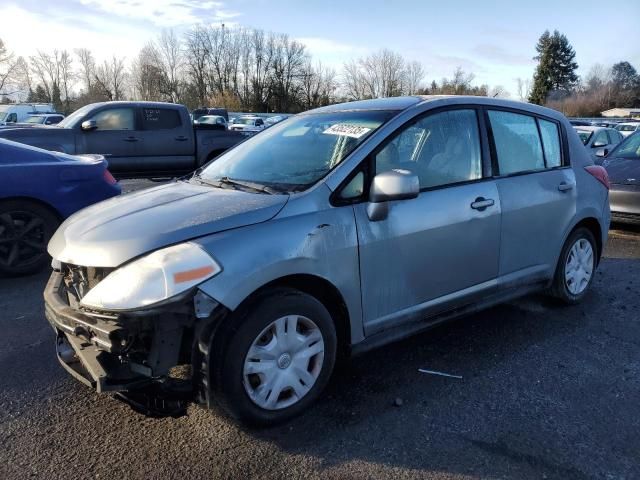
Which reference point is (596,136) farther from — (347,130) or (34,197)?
(34,197)

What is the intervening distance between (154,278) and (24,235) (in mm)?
3694

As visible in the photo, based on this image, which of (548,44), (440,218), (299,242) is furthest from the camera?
(548,44)

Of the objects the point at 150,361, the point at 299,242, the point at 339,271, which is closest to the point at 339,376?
the point at 339,271

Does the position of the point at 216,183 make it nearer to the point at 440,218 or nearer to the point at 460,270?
the point at 440,218

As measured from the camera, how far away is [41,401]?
311 cm

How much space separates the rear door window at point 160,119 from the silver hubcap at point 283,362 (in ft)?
30.1

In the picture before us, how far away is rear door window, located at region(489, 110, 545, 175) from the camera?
392 centimetres

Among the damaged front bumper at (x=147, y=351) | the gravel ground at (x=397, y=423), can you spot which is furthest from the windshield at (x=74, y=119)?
the damaged front bumper at (x=147, y=351)

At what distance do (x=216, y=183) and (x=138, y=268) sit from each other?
1.12m

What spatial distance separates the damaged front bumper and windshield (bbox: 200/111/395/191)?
0.99m

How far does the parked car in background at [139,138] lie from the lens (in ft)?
32.9

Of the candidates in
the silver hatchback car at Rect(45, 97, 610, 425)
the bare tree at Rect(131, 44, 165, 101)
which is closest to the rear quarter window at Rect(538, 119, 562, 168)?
the silver hatchback car at Rect(45, 97, 610, 425)

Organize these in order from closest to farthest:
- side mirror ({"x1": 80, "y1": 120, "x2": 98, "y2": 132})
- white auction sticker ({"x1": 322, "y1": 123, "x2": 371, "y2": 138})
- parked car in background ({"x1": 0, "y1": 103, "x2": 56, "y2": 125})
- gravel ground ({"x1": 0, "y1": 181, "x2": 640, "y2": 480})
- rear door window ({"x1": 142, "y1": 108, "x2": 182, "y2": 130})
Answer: gravel ground ({"x1": 0, "y1": 181, "x2": 640, "y2": 480}) → white auction sticker ({"x1": 322, "y1": 123, "x2": 371, "y2": 138}) → side mirror ({"x1": 80, "y1": 120, "x2": 98, "y2": 132}) → rear door window ({"x1": 142, "y1": 108, "x2": 182, "y2": 130}) → parked car in background ({"x1": 0, "y1": 103, "x2": 56, "y2": 125})

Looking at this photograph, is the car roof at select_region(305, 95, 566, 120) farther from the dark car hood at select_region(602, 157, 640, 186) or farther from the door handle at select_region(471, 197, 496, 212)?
the dark car hood at select_region(602, 157, 640, 186)
